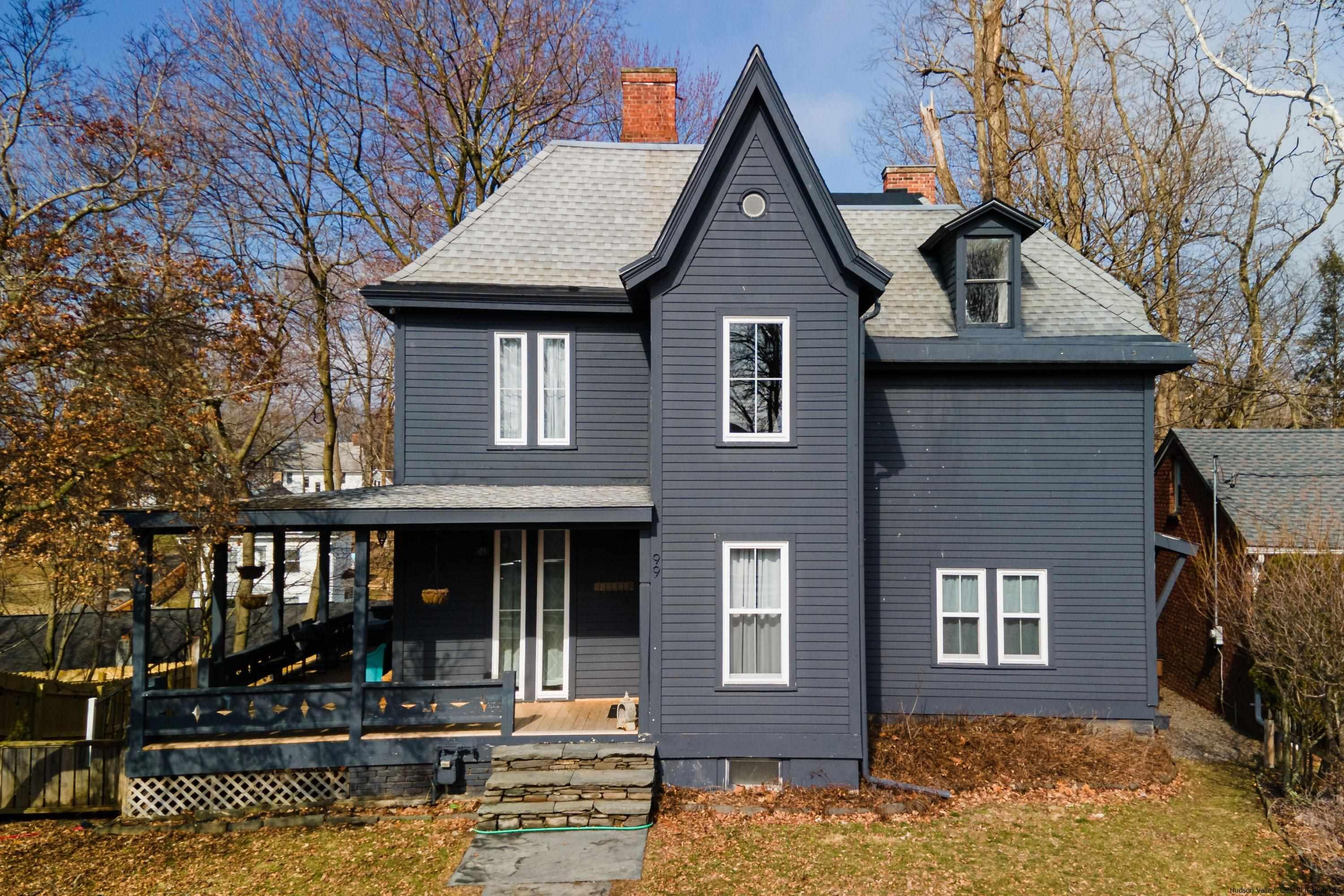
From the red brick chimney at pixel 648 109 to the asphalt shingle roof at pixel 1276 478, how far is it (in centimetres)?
1158

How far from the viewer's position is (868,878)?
305 inches

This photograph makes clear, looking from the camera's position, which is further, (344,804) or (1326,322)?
(1326,322)

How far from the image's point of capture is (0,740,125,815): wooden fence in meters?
10.0

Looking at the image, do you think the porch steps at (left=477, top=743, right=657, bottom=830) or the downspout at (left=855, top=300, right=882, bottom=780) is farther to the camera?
the downspout at (left=855, top=300, right=882, bottom=780)

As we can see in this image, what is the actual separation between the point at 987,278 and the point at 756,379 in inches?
178

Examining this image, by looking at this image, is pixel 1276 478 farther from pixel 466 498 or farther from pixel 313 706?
pixel 313 706

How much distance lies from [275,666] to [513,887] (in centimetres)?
647

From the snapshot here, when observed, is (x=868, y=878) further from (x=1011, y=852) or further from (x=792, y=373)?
(x=792, y=373)

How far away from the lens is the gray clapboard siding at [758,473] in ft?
31.8

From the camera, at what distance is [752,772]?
385 inches

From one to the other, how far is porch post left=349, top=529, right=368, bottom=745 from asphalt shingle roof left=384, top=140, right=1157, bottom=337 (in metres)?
3.94

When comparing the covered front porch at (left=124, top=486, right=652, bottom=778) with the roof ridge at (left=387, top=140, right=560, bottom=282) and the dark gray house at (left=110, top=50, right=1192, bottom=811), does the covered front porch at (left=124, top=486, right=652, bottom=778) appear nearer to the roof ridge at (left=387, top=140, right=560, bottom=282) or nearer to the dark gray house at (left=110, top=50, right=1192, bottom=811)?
the dark gray house at (left=110, top=50, right=1192, bottom=811)

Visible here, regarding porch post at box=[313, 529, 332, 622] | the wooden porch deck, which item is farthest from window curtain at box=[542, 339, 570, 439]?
porch post at box=[313, 529, 332, 622]

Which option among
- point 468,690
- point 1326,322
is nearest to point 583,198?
point 468,690
